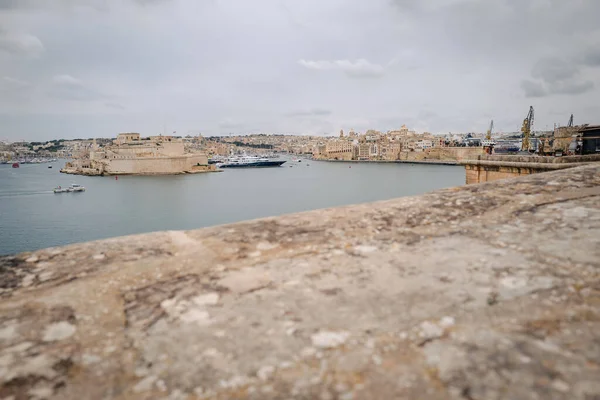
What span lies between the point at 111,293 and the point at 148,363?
57cm

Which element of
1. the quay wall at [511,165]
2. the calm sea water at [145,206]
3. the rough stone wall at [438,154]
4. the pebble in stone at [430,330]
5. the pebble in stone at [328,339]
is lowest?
the calm sea water at [145,206]

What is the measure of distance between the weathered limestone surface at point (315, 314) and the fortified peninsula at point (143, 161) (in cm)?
7041

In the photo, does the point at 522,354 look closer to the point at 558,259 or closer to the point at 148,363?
the point at 558,259

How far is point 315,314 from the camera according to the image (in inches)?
51.9

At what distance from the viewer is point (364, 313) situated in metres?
1.30

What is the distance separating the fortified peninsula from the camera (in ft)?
222

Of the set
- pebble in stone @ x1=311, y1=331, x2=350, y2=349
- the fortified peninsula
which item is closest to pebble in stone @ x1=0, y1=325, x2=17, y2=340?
pebble in stone @ x1=311, y1=331, x2=350, y2=349

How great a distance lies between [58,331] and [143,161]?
73216 millimetres

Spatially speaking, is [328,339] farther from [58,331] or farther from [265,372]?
[58,331]

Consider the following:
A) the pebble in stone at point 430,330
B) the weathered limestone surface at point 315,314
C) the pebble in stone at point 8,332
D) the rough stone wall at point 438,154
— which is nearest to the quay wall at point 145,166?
the rough stone wall at point 438,154

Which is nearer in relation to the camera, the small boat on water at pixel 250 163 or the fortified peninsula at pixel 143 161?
the fortified peninsula at pixel 143 161

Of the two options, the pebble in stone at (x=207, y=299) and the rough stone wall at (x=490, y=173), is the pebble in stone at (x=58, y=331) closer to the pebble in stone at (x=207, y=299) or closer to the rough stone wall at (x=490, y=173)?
the pebble in stone at (x=207, y=299)

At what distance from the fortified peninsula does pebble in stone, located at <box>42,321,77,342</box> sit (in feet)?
232

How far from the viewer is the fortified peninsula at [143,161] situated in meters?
67.6
